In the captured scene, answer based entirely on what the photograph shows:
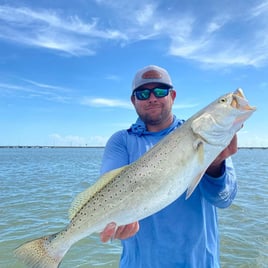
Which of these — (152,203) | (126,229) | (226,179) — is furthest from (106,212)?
(226,179)

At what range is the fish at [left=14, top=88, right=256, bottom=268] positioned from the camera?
3.07 meters

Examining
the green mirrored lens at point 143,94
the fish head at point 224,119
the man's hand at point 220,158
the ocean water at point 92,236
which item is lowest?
the ocean water at point 92,236

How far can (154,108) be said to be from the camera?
3.95 m

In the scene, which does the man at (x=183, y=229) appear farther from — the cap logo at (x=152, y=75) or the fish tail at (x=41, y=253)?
the cap logo at (x=152, y=75)

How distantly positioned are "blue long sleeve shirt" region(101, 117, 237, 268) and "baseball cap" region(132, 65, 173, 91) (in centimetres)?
132

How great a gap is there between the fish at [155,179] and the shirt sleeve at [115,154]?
0.21 m

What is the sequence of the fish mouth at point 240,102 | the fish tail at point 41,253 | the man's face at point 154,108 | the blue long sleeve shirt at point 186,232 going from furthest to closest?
the man's face at point 154,108
the fish tail at point 41,253
the blue long sleeve shirt at point 186,232
the fish mouth at point 240,102

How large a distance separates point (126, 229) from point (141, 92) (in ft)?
5.70

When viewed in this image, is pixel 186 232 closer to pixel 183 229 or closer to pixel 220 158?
pixel 183 229

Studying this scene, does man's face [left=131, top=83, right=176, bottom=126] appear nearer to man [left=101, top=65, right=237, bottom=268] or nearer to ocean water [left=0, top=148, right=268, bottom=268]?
man [left=101, top=65, right=237, bottom=268]

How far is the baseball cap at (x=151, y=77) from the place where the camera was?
13.1ft

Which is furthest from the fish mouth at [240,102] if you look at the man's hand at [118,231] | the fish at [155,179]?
the man's hand at [118,231]

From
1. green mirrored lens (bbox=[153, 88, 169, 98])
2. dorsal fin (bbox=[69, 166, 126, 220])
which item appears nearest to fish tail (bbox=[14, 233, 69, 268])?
dorsal fin (bbox=[69, 166, 126, 220])

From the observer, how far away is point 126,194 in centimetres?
328
